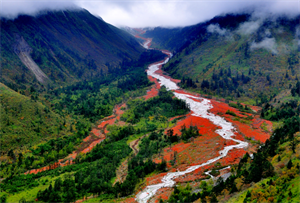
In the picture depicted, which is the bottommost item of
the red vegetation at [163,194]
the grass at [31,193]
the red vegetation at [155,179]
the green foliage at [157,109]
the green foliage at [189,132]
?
the red vegetation at [163,194]

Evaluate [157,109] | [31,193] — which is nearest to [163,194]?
[31,193]

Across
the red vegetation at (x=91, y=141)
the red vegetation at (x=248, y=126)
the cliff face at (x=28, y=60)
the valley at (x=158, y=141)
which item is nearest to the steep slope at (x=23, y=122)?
the valley at (x=158, y=141)

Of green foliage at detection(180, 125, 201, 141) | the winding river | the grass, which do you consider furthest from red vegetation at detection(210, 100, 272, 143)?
the grass

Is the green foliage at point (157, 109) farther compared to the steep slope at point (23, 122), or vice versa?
the green foliage at point (157, 109)

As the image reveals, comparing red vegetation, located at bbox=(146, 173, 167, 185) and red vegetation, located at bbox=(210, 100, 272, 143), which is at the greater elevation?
red vegetation, located at bbox=(210, 100, 272, 143)

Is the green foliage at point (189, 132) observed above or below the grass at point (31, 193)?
above

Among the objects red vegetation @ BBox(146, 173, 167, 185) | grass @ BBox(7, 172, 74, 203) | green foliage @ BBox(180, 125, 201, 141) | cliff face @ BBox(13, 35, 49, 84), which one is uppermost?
cliff face @ BBox(13, 35, 49, 84)

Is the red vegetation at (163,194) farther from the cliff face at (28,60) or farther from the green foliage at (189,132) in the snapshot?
the cliff face at (28,60)

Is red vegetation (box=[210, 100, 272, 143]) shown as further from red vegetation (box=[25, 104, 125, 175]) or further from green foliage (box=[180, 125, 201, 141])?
red vegetation (box=[25, 104, 125, 175])

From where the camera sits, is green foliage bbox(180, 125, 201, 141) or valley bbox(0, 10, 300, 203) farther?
green foliage bbox(180, 125, 201, 141)

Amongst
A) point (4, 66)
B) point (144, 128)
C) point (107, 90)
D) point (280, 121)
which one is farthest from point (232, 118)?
point (4, 66)

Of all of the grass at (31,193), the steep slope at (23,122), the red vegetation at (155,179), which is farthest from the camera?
the steep slope at (23,122)

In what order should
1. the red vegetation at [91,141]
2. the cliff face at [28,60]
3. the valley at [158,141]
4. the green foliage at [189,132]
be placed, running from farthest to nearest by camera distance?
the cliff face at [28,60] < the green foliage at [189,132] < the red vegetation at [91,141] < the valley at [158,141]
